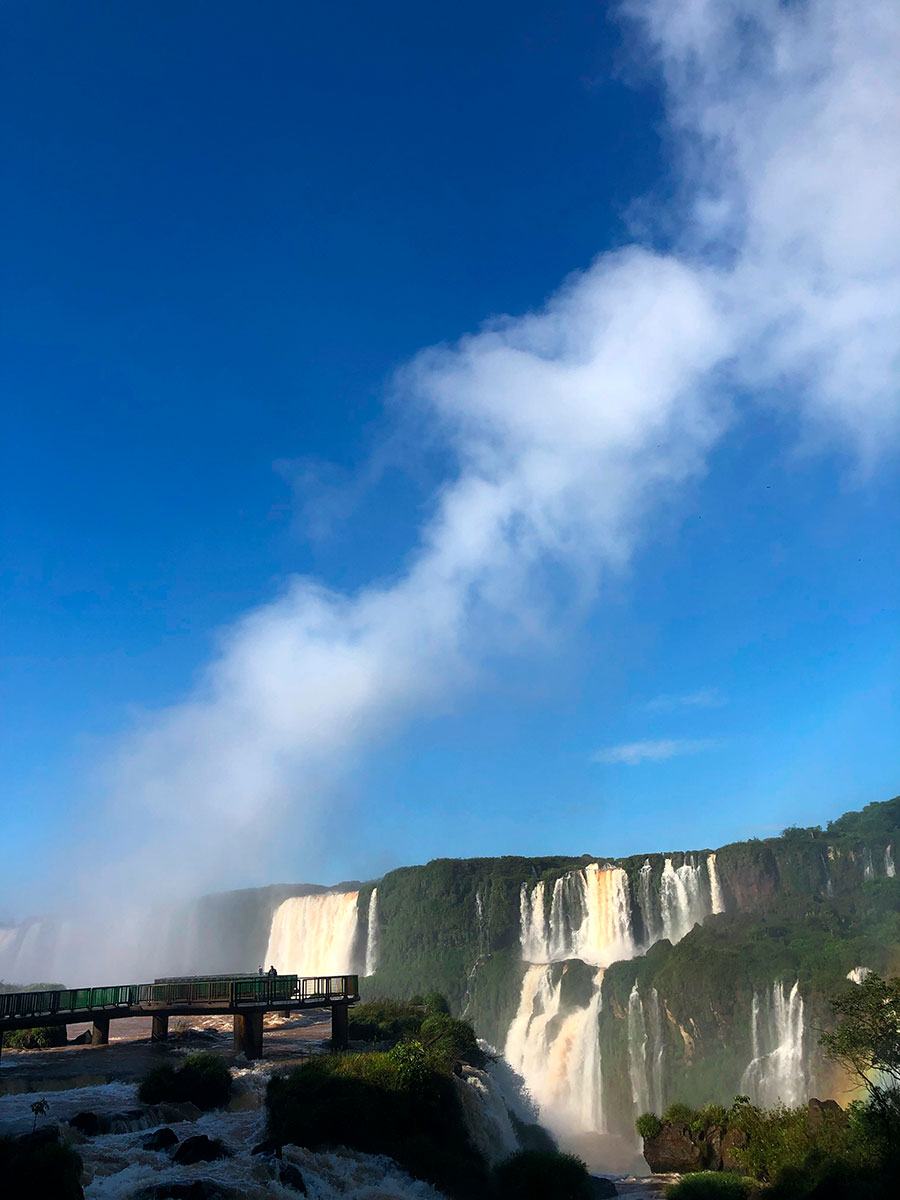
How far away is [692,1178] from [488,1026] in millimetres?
51458

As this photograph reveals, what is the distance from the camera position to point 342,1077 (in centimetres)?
2950

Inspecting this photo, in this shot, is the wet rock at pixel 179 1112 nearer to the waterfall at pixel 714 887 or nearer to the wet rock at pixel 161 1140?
the wet rock at pixel 161 1140

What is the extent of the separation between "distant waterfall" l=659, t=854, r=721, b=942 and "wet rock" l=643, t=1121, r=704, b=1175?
41845mm

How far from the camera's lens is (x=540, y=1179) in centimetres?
2936

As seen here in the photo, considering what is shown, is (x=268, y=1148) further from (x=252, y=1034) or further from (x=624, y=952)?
(x=624, y=952)

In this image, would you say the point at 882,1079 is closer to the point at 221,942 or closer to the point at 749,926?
the point at 749,926

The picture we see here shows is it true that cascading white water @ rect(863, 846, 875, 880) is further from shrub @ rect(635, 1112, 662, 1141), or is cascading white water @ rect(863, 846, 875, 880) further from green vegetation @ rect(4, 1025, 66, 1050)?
green vegetation @ rect(4, 1025, 66, 1050)

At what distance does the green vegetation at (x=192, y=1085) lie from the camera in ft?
90.5

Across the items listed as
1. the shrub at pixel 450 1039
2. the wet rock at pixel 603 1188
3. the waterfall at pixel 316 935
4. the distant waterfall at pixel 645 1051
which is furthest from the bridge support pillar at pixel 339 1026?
the waterfall at pixel 316 935

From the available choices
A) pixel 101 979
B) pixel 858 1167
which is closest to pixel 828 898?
pixel 858 1167

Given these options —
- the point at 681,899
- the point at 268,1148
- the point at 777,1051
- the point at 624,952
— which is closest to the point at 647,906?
the point at 681,899

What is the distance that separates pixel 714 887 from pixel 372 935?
1842 inches

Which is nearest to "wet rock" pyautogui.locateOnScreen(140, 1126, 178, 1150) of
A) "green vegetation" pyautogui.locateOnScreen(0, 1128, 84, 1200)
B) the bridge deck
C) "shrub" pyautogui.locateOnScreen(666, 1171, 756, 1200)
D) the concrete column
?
"green vegetation" pyautogui.locateOnScreen(0, 1128, 84, 1200)

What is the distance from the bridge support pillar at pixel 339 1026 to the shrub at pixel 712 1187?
1545cm
